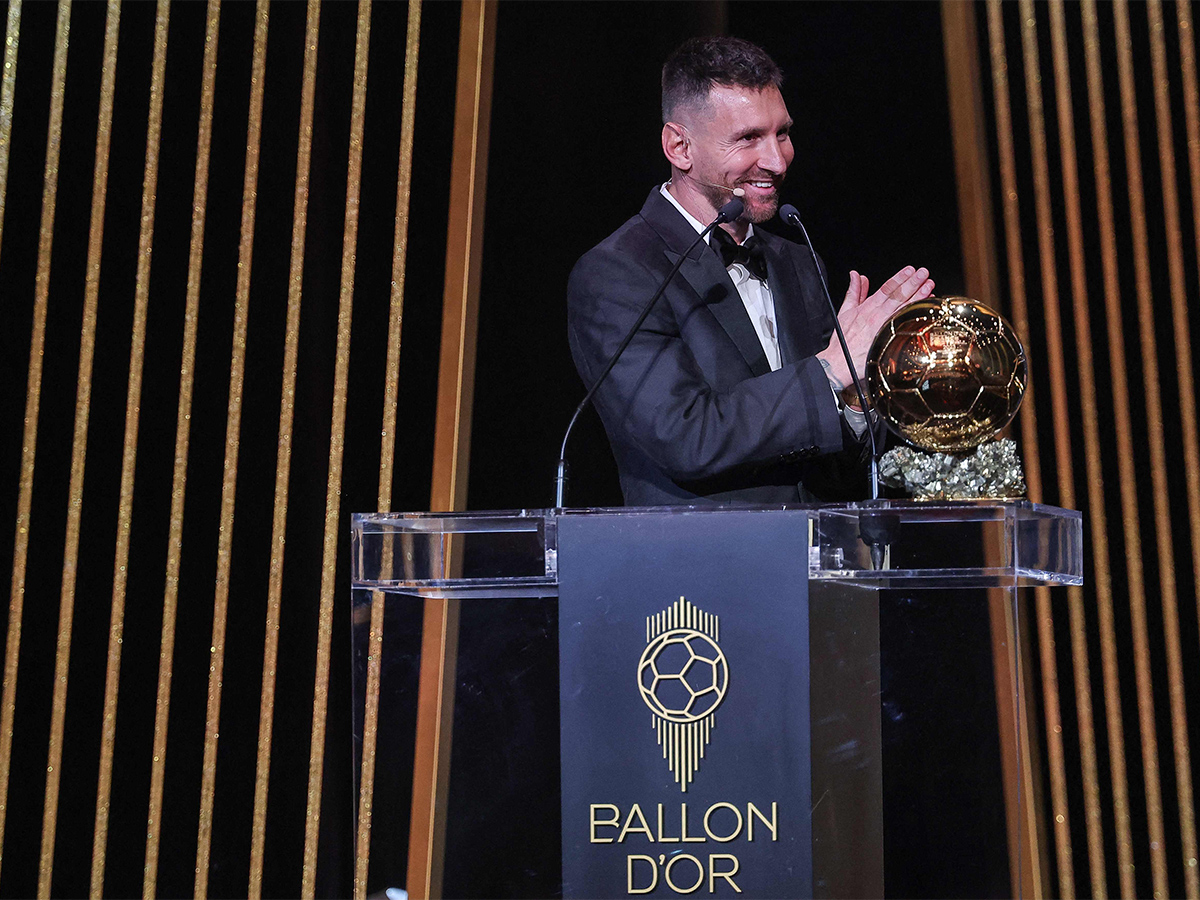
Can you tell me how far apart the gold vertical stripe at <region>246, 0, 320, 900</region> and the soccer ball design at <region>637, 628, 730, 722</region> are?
153cm

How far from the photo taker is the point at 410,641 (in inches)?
59.7

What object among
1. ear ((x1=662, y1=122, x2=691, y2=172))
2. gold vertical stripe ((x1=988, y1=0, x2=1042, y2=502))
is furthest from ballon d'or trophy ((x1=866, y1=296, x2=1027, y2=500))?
gold vertical stripe ((x1=988, y1=0, x2=1042, y2=502))

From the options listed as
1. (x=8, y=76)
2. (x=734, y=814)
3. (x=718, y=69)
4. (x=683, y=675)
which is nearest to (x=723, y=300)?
(x=718, y=69)

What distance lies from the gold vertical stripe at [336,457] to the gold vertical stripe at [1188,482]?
188 centimetres

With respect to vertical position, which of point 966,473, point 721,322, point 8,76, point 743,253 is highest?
point 8,76

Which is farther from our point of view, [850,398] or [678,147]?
[678,147]

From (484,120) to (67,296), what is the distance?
1052 mm

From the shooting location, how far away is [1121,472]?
8.83 feet

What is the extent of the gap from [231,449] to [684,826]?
5.61 ft

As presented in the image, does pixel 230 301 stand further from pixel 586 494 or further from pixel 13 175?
pixel 586 494

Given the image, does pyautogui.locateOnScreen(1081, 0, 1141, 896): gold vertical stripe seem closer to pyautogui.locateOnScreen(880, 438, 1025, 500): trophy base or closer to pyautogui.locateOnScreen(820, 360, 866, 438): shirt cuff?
pyautogui.locateOnScreen(820, 360, 866, 438): shirt cuff

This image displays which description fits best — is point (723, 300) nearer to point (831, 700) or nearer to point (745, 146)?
point (745, 146)

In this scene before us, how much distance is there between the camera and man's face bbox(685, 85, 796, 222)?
2.35 metres

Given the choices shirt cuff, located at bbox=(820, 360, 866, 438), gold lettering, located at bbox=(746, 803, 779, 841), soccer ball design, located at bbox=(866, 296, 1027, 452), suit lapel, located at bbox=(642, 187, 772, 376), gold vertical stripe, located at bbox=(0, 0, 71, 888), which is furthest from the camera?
gold vertical stripe, located at bbox=(0, 0, 71, 888)
